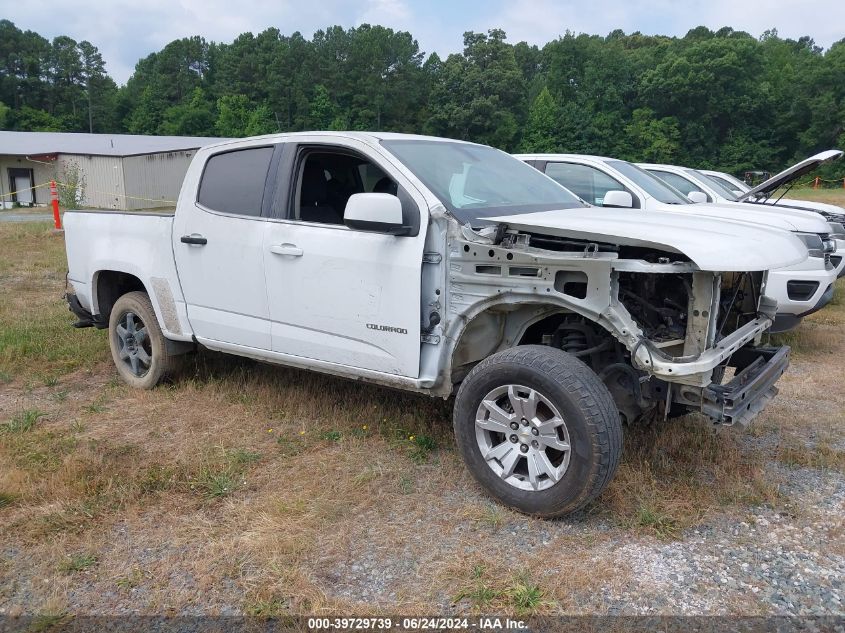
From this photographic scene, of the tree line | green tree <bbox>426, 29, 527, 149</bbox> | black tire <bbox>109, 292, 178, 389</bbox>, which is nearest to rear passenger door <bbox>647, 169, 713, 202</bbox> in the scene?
black tire <bbox>109, 292, 178, 389</bbox>

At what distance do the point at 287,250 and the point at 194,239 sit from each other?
2.91 feet

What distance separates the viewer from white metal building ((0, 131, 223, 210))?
32750 millimetres

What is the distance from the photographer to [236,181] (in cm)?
458

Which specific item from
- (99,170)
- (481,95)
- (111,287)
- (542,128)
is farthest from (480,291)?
(481,95)

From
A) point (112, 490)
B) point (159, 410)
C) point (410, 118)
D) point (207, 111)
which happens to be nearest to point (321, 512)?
point (112, 490)

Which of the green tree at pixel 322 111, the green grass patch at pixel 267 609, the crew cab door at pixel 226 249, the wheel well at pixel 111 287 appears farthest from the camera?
the green tree at pixel 322 111

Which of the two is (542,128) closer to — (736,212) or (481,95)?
(481,95)

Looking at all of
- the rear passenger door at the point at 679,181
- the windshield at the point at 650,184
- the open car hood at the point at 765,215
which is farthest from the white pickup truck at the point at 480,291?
the rear passenger door at the point at 679,181

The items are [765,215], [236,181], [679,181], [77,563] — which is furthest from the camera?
[679,181]

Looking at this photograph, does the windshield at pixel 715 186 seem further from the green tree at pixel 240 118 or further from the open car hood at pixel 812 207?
the green tree at pixel 240 118

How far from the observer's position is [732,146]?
189 ft

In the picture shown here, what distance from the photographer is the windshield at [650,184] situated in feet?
24.7

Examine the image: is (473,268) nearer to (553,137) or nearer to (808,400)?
(808,400)

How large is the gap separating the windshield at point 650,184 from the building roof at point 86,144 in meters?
29.2
